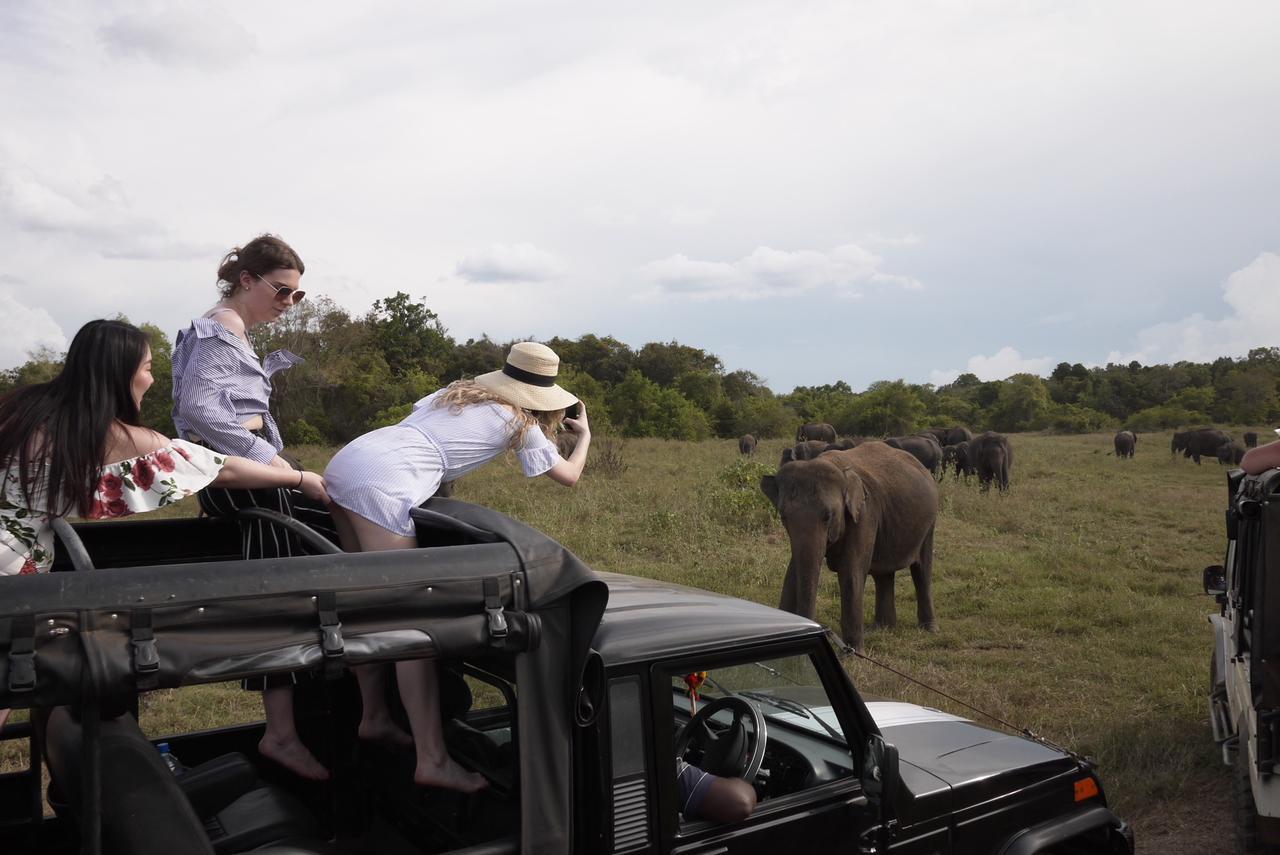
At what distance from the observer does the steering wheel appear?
286 cm

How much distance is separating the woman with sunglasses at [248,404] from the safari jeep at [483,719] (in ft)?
0.73

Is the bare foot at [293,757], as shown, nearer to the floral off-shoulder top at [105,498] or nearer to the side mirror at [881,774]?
the floral off-shoulder top at [105,498]

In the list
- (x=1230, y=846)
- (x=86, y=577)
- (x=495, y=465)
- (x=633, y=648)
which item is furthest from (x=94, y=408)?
(x=495, y=465)

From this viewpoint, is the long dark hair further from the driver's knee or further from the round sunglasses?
the driver's knee

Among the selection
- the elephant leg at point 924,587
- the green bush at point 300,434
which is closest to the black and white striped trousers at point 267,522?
the elephant leg at point 924,587

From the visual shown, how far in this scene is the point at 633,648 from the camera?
2.55 meters

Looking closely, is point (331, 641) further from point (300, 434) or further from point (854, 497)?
point (300, 434)

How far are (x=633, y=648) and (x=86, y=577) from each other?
47.5 inches

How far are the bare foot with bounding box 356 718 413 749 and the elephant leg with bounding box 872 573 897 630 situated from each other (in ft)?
21.6

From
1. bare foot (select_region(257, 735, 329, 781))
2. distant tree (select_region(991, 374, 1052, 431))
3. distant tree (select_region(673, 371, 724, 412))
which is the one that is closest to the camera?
bare foot (select_region(257, 735, 329, 781))

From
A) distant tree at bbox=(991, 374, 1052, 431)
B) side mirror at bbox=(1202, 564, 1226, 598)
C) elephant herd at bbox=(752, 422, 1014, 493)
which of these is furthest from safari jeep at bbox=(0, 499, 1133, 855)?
distant tree at bbox=(991, 374, 1052, 431)

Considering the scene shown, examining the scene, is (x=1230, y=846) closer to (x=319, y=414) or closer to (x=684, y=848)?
(x=684, y=848)

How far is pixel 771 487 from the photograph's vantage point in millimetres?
8555

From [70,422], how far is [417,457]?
87 centimetres
